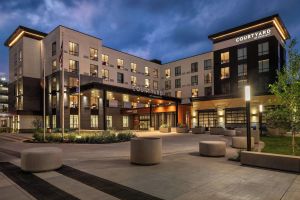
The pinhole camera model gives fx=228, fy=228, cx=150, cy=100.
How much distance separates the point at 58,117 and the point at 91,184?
3484 cm

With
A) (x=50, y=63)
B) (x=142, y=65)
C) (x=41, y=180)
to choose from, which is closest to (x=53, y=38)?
(x=50, y=63)

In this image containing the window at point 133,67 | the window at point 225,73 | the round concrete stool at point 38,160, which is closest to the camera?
the round concrete stool at point 38,160

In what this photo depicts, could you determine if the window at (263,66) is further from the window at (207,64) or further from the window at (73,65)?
the window at (73,65)

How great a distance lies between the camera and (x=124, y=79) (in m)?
52.6

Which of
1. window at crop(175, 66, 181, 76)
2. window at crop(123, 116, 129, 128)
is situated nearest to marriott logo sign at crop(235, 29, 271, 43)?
window at crop(175, 66, 181, 76)

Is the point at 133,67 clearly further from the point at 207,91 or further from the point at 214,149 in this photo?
the point at 214,149

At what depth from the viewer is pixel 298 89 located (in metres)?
10.7

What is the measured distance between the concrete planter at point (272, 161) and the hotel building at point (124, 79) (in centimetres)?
2517

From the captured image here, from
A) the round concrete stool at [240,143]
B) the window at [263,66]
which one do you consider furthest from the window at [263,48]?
the round concrete stool at [240,143]

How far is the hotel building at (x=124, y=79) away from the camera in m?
40.1

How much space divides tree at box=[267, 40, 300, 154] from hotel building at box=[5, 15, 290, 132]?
79.5ft

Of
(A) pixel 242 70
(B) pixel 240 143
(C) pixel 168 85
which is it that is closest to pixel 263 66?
(A) pixel 242 70

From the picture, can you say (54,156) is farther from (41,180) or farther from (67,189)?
(67,189)

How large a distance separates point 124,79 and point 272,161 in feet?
148
